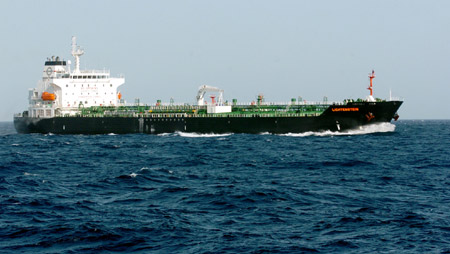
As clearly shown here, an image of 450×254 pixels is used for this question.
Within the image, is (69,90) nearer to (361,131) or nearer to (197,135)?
(197,135)

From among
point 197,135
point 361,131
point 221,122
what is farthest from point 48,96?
point 361,131

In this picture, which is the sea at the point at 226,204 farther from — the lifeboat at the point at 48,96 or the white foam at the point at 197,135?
the lifeboat at the point at 48,96

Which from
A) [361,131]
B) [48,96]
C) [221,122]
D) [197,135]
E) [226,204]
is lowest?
[226,204]

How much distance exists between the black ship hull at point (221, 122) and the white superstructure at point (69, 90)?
3140 millimetres

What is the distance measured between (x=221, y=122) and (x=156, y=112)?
15643mm

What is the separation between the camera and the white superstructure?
294 feet

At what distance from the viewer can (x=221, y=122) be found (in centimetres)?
7675

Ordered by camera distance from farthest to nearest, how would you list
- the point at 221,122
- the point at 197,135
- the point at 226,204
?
1. the point at 197,135
2. the point at 221,122
3. the point at 226,204

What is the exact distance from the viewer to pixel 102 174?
35.4m

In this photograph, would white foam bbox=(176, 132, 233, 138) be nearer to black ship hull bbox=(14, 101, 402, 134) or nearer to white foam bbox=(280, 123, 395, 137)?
black ship hull bbox=(14, 101, 402, 134)

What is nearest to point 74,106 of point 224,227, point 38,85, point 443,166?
point 38,85

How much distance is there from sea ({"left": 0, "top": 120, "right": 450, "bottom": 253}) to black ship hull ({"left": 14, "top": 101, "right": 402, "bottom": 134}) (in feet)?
81.2

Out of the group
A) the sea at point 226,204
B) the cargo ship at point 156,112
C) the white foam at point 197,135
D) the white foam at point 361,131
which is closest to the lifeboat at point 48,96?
the cargo ship at point 156,112

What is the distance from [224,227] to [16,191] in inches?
566
